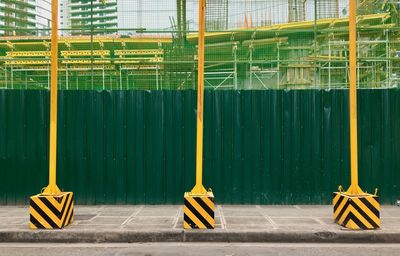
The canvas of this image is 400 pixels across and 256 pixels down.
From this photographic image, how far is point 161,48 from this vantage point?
12.4 metres

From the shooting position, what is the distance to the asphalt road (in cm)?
695

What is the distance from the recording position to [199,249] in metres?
7.20

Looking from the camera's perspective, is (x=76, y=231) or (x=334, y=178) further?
(x=334, y=178)

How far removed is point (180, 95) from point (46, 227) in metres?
4.33

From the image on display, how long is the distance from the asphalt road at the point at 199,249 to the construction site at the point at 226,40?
487 cm

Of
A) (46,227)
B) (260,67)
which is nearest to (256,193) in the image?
(260,67)

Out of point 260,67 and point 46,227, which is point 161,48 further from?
point 46,227

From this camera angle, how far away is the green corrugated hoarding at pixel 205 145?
34.0 feet

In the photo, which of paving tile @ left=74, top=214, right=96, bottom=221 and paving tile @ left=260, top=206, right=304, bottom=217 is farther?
paving tile @ left=260, top=206, right=304, bottom=217

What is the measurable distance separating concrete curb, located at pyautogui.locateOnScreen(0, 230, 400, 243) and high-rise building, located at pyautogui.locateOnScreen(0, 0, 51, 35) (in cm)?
597

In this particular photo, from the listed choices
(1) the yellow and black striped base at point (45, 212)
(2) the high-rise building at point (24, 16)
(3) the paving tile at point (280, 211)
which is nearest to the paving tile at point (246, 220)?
(3) the paving tile at point (280, 211)

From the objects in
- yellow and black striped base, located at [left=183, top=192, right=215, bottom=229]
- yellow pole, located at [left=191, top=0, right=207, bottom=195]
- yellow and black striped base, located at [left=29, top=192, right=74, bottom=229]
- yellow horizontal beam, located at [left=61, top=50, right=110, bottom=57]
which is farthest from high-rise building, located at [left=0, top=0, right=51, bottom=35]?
yellow and black striped base, located at [left=183, top=192, right=215, bottom=229]

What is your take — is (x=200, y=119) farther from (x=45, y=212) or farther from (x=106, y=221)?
(x=45, y=212)

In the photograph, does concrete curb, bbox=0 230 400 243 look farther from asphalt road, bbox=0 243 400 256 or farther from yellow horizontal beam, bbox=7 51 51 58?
yellow horizontal beam, bbox=7 51 51 58
